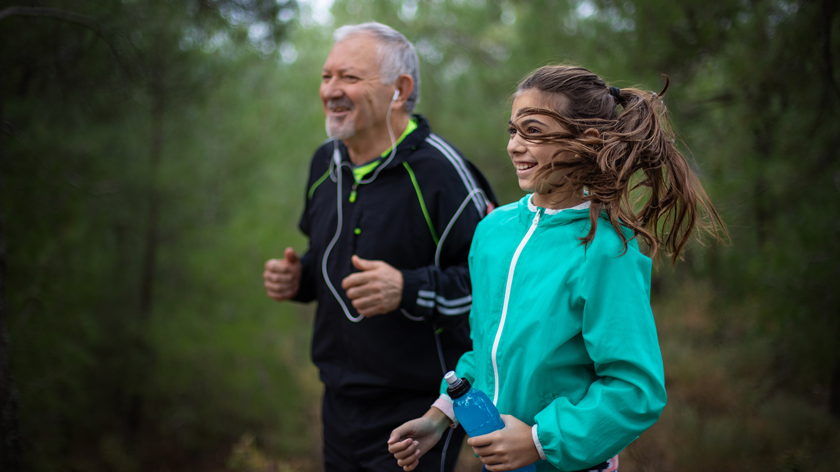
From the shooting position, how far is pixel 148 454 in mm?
6508

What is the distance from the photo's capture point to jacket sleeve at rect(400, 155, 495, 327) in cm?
170

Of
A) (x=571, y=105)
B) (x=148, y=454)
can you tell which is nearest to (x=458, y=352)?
(x=571, y=105)

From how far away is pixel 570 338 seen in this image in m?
1.09

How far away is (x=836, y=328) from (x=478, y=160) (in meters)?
3.99

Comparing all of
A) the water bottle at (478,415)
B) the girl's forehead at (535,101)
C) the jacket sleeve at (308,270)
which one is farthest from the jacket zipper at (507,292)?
the jacket sleeve at (308,270)

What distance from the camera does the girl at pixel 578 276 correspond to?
101 cm

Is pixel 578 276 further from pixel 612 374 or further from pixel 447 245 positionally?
pixel 447 245

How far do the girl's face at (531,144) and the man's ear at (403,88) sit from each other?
0.92m

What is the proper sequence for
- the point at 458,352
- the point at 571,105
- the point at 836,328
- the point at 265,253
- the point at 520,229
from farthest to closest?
the point at 265,253, the point at 836,328, the point at 458,352, the point at 520,229, the point at 571,105

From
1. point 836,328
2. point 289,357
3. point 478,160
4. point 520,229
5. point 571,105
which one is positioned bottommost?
point 289,357

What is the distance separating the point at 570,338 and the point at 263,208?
6.52 m

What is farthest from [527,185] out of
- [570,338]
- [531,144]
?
[570,338]

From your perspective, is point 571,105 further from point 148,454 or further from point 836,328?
point 148,454

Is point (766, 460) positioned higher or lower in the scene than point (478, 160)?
lower
